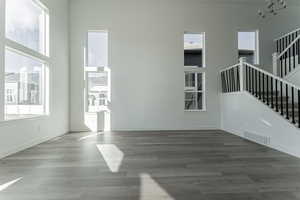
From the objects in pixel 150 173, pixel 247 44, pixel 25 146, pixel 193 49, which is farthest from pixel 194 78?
pixel 25 146

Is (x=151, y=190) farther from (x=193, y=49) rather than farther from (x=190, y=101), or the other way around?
(x=193, y=49)

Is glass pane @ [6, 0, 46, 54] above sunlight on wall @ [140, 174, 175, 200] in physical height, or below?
above

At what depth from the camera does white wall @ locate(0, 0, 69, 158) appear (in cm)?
374

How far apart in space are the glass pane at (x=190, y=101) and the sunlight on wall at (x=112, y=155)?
321cm

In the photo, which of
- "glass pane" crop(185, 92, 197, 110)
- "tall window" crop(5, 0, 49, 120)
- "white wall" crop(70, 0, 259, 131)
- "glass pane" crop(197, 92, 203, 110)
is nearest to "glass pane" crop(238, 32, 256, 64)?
"white wall" crop(70, 0, 259, 131)

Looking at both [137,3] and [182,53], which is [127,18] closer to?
[137,3]

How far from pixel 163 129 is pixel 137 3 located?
13.1ft

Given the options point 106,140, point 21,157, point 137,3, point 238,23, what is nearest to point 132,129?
point 106,140

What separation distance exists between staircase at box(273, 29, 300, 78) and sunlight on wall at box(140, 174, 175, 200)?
18.0ft

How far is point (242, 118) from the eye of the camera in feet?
18.3

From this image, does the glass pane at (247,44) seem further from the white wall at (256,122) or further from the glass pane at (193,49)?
the white wall at (256,122)

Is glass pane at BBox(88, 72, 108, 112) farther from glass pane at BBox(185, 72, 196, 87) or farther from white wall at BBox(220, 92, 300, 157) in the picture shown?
white wall at BBox(220, 92, 300, 157)

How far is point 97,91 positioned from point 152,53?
2092 millimetres

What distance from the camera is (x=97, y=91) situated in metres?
6.74
